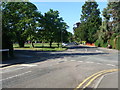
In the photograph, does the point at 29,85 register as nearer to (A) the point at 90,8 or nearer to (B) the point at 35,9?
(B) the point at 35,9

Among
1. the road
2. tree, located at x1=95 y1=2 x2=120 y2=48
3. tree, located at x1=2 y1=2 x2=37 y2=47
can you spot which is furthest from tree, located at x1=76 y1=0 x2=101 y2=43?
the road

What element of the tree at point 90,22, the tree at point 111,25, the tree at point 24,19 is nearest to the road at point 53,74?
the tree at point 24,19

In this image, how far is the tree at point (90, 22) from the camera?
8226cm

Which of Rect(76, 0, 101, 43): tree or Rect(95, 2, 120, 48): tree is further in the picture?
Rect(76, 0, 101, 43): tree

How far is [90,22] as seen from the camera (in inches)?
3445

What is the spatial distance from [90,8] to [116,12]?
165 feet

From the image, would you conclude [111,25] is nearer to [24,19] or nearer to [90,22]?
[24,19]

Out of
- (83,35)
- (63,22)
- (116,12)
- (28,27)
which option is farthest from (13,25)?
(83,35)

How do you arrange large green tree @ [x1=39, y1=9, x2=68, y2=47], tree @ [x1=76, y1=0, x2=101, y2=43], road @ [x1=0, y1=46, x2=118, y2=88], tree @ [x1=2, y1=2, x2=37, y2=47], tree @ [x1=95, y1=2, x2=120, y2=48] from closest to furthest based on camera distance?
road @ [x1=0, y1=46, x2=118, y2=88]
tree @ [x1=2, y1=2, x2=37, y2=47]
tree @ [x1=95, y1=2, x2=120, y2=48]
large green tree @ [x1=39, y1=9, x2=68, y2=47]
tree @ [x1=76, y1=0, x2=101, y2=43]

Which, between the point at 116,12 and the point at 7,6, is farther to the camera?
the point at 116,12

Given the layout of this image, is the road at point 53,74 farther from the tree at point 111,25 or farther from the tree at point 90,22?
the tree at point 90,22

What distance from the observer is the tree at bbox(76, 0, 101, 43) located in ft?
270

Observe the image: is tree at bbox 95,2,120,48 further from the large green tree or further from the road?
the road

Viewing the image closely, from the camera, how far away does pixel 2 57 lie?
1948cm
